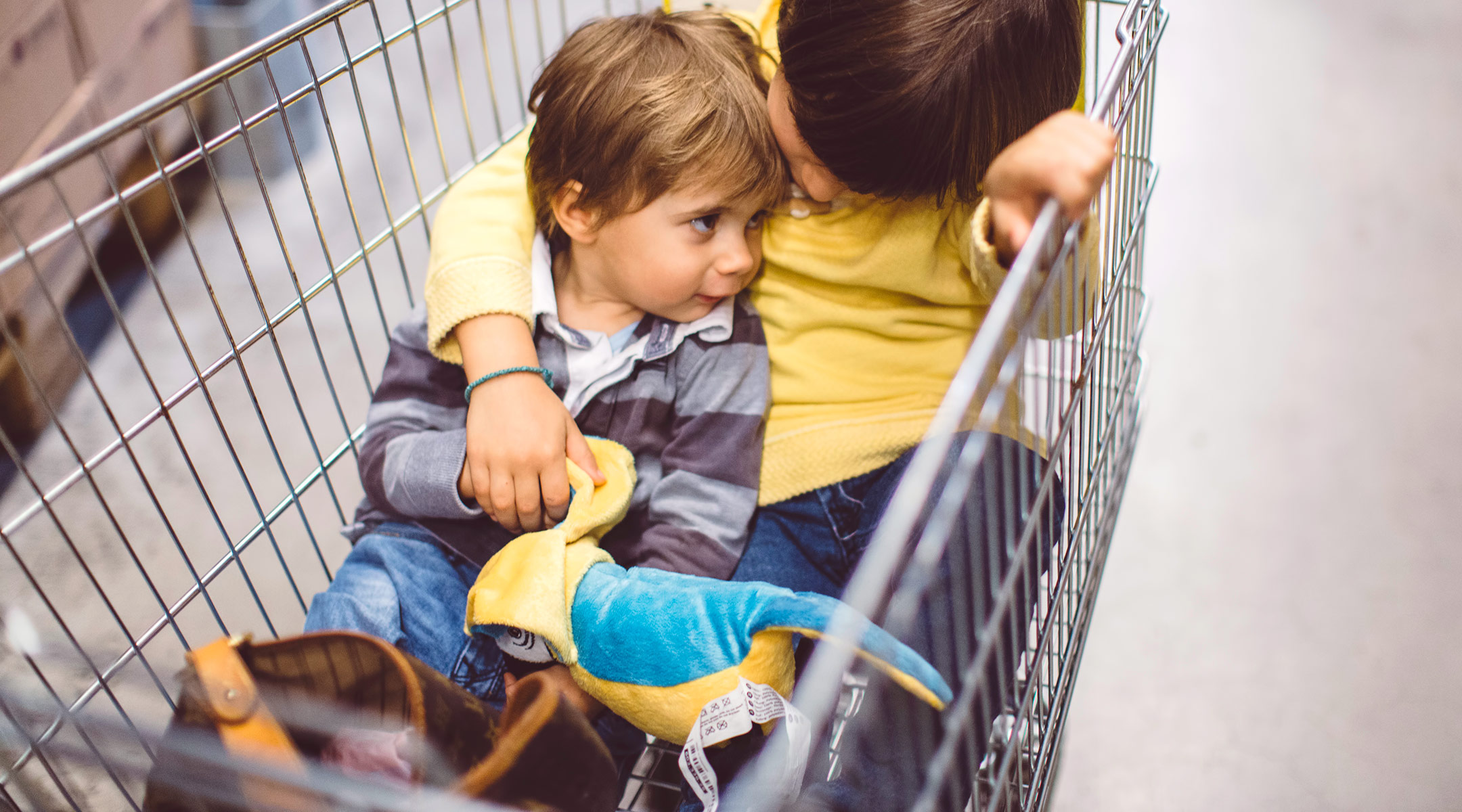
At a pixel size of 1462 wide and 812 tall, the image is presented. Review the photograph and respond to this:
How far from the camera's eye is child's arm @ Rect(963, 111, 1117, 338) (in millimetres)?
523

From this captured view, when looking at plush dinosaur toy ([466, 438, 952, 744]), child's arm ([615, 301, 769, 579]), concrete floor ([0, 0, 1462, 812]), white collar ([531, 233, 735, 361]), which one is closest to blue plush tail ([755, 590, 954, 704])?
plush dinosaur toy ([466, 438, 952, 744])

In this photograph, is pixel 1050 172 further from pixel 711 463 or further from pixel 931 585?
pixel 711 463

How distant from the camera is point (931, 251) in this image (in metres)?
0.81

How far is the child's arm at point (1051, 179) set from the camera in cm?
52

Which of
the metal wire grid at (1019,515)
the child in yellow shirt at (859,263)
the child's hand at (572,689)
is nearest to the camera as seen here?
the metal wire grid at (1019,515)

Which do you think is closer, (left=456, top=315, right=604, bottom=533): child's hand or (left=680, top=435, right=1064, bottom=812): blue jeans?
(left=680, top=435, right=1064, bottom=812): blue jeans

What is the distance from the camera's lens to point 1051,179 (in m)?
0.53

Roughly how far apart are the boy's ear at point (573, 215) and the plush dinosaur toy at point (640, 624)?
8.9 inches

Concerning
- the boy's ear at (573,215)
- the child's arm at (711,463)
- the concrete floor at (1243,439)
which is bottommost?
the concrete floor at (1243,439)

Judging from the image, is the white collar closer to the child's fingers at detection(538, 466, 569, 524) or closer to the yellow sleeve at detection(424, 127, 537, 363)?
the yellow sleeve at detection(424, 127, 537, 363)

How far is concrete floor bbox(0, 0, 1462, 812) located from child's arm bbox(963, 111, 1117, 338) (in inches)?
22.2

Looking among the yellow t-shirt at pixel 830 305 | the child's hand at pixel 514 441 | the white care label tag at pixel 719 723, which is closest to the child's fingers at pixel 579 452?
the child's hand at pixel 514 441

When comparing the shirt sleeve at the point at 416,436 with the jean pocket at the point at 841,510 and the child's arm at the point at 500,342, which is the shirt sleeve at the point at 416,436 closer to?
the child's arm at the point at 500,342

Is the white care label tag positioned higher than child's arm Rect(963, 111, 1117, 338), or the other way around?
child's arm Rect(963, 111, 1117, 338)
